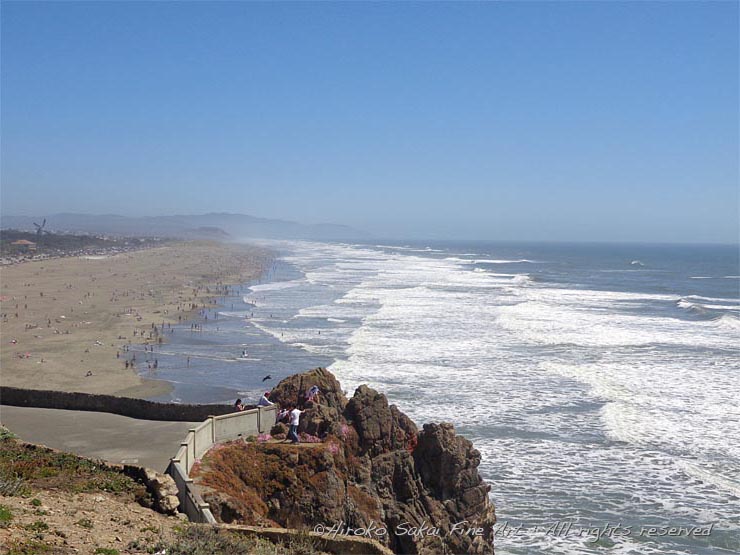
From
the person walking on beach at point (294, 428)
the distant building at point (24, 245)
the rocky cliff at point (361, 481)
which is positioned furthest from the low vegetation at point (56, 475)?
the distant building at point (24, 245)

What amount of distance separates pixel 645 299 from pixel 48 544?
6191 cm

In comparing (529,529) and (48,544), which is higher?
(48,544)

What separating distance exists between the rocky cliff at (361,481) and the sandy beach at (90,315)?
1379 centimetres

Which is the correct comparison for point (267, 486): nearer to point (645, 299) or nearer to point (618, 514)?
point (618, 514)

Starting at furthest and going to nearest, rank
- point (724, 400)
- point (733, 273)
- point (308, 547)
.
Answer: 1. point (733, 273)
2. point (724, 400)
3. point (308, 547)

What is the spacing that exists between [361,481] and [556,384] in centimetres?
1586

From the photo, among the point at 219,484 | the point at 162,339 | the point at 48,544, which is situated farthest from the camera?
the point at 162,339

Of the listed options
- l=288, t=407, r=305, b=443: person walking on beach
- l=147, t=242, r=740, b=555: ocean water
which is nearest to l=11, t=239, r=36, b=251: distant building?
l=147, t=242, r=740, b=555: ocean water

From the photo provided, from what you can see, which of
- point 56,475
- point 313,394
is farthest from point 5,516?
point 313,394

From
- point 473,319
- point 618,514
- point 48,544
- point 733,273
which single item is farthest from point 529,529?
point 733,273

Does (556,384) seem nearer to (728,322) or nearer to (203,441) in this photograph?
(203,441)

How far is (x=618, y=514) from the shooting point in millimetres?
16844

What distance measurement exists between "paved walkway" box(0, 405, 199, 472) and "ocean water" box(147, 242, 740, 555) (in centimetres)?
825

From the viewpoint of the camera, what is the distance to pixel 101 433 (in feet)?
59.7
